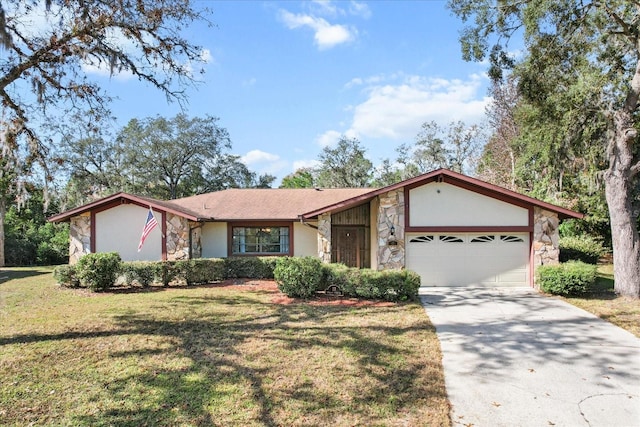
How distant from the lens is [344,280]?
1069 centimetres

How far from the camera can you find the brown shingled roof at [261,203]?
16.3m

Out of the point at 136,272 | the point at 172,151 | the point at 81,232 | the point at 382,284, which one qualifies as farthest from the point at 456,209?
the point at 172,151

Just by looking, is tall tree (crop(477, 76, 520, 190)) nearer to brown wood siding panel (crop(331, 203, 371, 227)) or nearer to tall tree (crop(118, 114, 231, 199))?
brown wood siding panel (crop(331, 203, 371, 227))

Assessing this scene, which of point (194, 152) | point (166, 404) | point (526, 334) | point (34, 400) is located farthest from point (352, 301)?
point (194, 152)

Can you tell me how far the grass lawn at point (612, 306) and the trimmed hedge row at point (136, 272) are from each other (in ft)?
33.3

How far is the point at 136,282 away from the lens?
13.1 m

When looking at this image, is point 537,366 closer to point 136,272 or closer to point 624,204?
point 624,204

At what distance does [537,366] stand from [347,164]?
32441mm

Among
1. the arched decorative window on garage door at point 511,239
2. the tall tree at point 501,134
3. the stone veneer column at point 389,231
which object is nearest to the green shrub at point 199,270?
the stone veneer column at point 389,231

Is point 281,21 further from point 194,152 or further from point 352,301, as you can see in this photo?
point 194,152

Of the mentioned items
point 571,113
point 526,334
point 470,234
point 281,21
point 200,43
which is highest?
point 281,21

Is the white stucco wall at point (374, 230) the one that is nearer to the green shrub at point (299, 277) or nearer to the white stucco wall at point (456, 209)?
the white stucco wall at point (456, 209)

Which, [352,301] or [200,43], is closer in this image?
[200,43]

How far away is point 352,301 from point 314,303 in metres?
1.02
